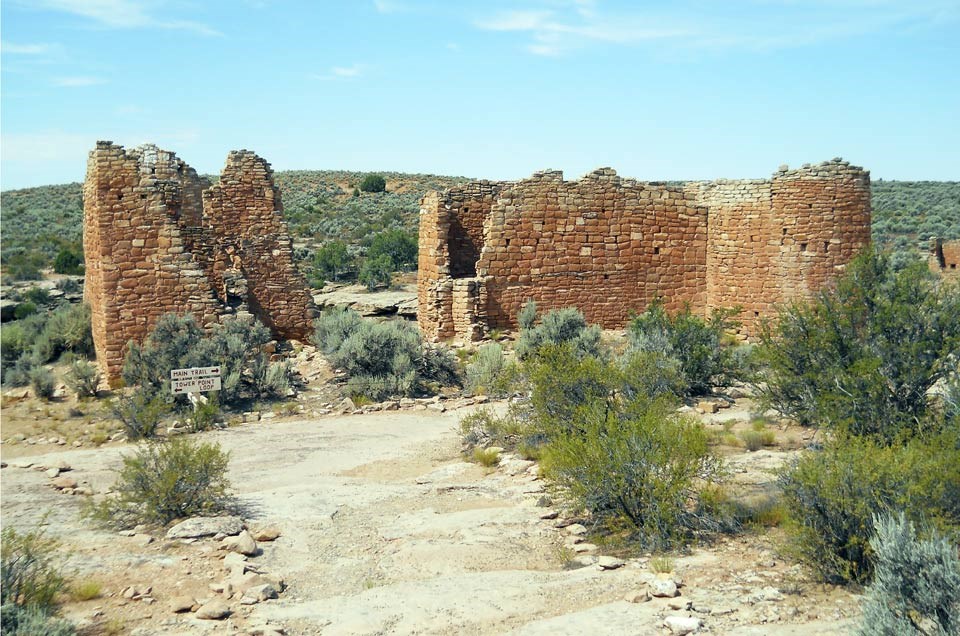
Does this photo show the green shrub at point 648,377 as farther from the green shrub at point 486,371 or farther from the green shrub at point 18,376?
the green shrub at point 18,376

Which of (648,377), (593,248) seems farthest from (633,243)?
(648,377)

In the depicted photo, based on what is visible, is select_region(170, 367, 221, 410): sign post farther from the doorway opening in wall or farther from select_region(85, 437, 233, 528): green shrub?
the doorway opening in wall

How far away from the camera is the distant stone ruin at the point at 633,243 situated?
1580cm

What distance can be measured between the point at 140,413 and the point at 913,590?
9941 mm

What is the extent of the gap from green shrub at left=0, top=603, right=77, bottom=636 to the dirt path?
40 centimetres

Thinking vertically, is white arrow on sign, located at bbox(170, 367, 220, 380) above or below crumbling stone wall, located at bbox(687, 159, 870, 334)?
below

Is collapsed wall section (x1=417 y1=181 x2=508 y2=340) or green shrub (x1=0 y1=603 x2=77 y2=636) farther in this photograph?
collapsed wall section (x1=417 y1=181 x2=508 y2=340)

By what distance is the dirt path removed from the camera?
5625 millimetres

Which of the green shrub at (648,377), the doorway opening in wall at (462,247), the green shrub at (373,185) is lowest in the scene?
the green shrub at (648,377)

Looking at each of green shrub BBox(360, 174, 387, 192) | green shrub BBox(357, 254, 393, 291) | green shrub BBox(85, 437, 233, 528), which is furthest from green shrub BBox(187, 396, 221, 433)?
green shrub BBox(360, 174, 387, 192)

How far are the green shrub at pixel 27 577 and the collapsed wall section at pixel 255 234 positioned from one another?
10.8 metres

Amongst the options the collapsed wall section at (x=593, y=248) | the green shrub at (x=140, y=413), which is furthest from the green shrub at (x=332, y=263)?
the green shrub at (x=140, y=413)

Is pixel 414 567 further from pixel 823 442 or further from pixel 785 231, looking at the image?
pixel 785 231

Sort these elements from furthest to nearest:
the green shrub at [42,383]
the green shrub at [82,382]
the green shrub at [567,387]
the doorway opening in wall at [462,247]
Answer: the doorway opening in wall at [462,247], the green shrub at [42,383], the green shrub at [82,382], the green shrub at [567,387]
